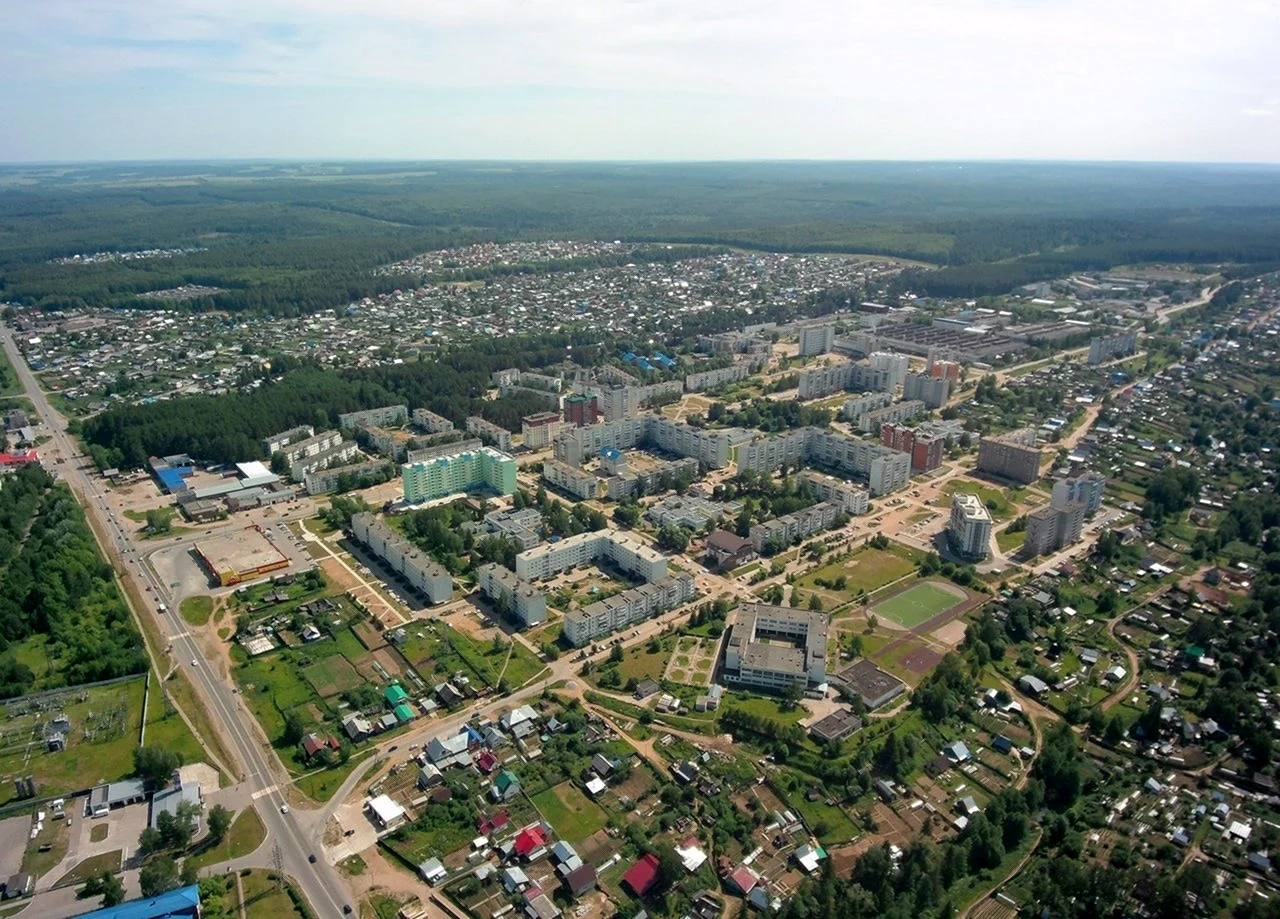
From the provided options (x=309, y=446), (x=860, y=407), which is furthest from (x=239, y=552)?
(x=860, y=407)

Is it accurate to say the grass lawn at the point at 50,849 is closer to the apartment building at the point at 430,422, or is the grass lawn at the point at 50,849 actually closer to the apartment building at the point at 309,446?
the apartment building at the point at 309,446

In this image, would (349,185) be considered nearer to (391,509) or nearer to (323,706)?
(391,509)

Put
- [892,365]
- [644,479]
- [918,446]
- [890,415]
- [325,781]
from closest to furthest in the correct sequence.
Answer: [325,781] → [644,479] → [918,446] → [890,415] → [892,365]

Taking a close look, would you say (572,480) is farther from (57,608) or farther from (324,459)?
(57,608)

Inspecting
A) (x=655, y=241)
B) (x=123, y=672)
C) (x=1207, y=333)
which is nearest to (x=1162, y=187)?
(x=655, y=241)

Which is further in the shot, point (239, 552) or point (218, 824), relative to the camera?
point (239, 552)

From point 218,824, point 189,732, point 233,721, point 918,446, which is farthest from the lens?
point 918,446

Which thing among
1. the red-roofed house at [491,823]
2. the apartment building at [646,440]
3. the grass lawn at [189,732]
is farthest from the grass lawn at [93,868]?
the apartment building at [646,440]

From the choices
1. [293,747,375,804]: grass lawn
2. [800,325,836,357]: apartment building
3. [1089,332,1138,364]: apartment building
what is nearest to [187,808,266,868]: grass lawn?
[293,747,375,804]: grass lawn

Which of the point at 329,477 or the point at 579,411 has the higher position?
the point at 579,411
